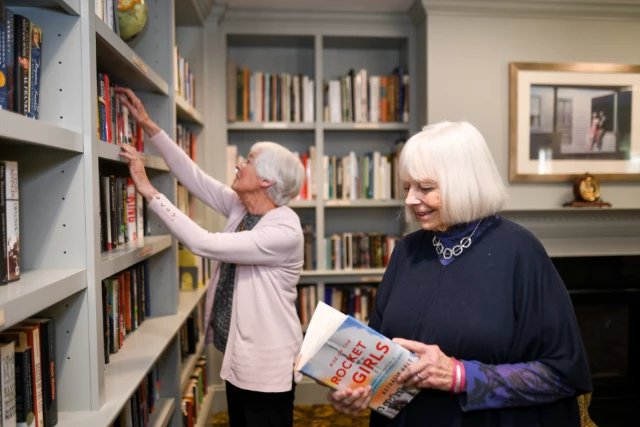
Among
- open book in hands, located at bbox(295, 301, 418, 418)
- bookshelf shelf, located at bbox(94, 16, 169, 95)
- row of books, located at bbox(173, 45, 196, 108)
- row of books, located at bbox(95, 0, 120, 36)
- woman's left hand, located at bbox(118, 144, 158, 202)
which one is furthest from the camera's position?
row of books, located at bbox(173, 45, 196, 108)

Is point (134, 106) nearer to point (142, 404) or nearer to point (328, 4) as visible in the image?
point (142, 404)

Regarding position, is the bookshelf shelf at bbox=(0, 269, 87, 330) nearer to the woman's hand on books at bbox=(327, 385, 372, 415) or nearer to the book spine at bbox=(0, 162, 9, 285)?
the book spine at bbox=(0, 162, 9, 285)

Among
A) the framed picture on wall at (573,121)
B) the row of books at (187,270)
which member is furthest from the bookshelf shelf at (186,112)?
the framed picture on wall at (573,121)

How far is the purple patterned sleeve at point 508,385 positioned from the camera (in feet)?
3.57

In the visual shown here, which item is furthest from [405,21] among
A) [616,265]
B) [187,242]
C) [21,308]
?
[21,308]

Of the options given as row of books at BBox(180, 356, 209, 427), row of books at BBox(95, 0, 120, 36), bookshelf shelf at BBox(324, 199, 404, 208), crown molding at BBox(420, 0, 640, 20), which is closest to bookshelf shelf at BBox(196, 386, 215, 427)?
row of books at BBox(180, 356, 209, 427)

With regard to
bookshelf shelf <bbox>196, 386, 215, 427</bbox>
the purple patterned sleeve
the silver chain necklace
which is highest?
the silver chain necklace

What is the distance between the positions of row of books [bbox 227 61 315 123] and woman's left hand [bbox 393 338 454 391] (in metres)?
2.34

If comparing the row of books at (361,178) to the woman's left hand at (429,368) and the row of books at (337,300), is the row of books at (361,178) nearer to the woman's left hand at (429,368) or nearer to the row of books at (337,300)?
the row of books at (337,300)

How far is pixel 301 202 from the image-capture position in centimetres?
323

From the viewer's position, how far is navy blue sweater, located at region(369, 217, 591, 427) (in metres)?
1.09

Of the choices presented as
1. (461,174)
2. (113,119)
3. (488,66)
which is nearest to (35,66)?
(113,119)

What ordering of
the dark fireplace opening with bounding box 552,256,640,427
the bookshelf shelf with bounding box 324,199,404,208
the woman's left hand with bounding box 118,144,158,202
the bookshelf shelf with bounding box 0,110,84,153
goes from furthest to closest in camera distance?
the bookshelf shelf with bounding box 324,199,404,208, the dark fireplace opening with bounding box 552,256,640,427, the woman's left hand with bounding box 118,144,158,202, the bookshelf shelf with bounding box 0,110,84,153

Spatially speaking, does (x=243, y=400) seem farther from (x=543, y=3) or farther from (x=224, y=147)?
(x=543, y=3)
